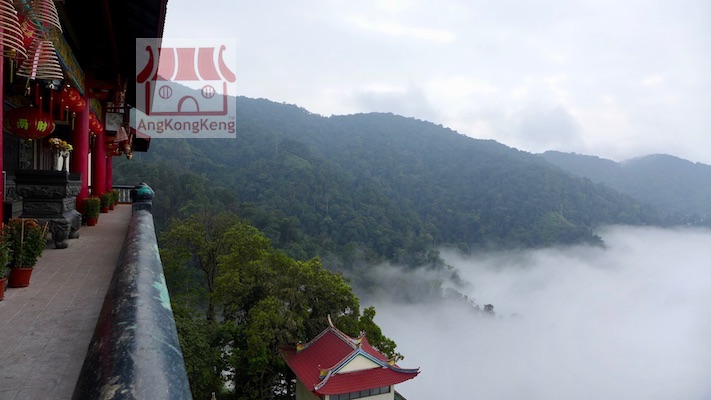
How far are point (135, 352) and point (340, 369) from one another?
14.2m

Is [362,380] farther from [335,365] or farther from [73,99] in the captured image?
[73,99]

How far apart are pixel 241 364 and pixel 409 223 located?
57.4 metres

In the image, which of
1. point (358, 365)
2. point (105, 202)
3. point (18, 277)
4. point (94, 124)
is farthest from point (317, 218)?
point (18, 277)

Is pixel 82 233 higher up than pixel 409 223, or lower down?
higher up

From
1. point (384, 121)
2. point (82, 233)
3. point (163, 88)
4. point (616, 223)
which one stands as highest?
point (384, 121)

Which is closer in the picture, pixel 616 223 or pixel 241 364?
pixel 241 364

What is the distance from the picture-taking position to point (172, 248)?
20.0 meters

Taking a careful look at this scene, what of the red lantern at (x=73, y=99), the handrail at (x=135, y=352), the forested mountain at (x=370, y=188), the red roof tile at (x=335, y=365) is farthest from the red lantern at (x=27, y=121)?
the forested mountain at (x=370, y=188)

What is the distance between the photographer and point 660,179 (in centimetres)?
13938

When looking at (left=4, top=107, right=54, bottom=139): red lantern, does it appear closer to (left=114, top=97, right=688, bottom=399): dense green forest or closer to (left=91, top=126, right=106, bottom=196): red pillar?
(left=91, top=126, right=106, bottom=196): red pillar

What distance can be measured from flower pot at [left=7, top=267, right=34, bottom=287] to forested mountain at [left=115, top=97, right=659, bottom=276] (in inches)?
1392

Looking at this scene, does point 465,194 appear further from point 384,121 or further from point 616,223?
point 384,121

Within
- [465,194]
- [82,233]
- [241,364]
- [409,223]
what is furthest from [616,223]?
[82,233]

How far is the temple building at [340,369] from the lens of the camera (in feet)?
48.3
